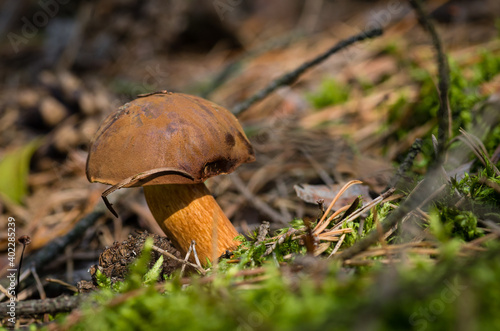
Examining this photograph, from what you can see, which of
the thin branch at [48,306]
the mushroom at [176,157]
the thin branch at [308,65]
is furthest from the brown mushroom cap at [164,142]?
the thin branch at [308,65]

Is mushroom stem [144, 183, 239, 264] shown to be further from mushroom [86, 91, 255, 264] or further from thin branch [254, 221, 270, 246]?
thin branch [254, 221, 270, 246]

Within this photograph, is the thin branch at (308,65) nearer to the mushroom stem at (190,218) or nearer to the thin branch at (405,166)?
the thin branch at (405,166)

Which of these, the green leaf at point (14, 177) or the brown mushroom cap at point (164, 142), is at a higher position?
the green leaf at point (14, 177)

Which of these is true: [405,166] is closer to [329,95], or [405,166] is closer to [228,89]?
[329,95]

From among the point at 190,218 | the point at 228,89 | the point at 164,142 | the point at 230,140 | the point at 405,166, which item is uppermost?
the point at 228,89

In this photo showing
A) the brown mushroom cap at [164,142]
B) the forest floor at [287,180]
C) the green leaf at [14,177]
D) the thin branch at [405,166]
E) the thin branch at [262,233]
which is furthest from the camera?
the green leaf at [14,177]

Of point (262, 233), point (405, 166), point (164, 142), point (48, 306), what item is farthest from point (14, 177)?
point (405, 166)

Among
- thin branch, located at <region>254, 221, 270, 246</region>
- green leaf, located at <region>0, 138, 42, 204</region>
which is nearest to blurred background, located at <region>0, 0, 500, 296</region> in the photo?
green leaf, located at <region>0, 138, 42, 204</region>

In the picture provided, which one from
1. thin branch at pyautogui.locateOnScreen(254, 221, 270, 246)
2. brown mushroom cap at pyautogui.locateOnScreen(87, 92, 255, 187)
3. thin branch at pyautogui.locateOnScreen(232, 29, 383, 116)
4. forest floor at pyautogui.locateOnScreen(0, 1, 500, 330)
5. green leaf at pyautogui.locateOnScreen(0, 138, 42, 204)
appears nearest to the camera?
forest floor at pyautogui.locateOnScreen(0, 1, 500, 330)
